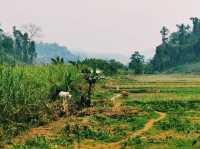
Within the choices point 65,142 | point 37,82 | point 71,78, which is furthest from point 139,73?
point 65,142

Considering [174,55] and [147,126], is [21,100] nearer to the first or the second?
[147,126]

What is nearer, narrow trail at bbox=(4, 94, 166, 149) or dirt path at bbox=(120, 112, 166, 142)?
narrow trail at bbox=(4, 94, 166, 149)

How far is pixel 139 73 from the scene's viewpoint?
10425cm

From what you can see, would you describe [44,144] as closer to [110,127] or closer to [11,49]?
[110,127]

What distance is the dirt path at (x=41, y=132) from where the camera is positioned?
2175 cm

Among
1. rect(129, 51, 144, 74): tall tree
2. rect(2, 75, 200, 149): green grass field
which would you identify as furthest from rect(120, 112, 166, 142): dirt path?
rect(129, 51, 144, 74): tall tree

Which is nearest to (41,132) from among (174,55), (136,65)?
(136,65)

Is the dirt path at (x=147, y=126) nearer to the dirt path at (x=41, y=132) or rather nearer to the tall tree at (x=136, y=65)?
the dirt path at (x=41, y=132)


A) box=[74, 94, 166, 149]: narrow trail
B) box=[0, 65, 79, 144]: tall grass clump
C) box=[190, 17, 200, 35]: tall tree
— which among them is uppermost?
box=[190, 17, 200, 35]: tall tree

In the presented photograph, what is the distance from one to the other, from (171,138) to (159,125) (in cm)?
430

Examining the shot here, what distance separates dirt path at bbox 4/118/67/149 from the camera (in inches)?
856

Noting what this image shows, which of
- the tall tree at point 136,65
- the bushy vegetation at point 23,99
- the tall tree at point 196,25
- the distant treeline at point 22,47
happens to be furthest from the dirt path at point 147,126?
the tall tree at point 196,25

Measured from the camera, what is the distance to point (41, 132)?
24469 millimetres

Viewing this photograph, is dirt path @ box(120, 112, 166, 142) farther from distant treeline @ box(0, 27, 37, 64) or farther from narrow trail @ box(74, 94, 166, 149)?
distant treeline @ box(0, 27, 37, 64)
